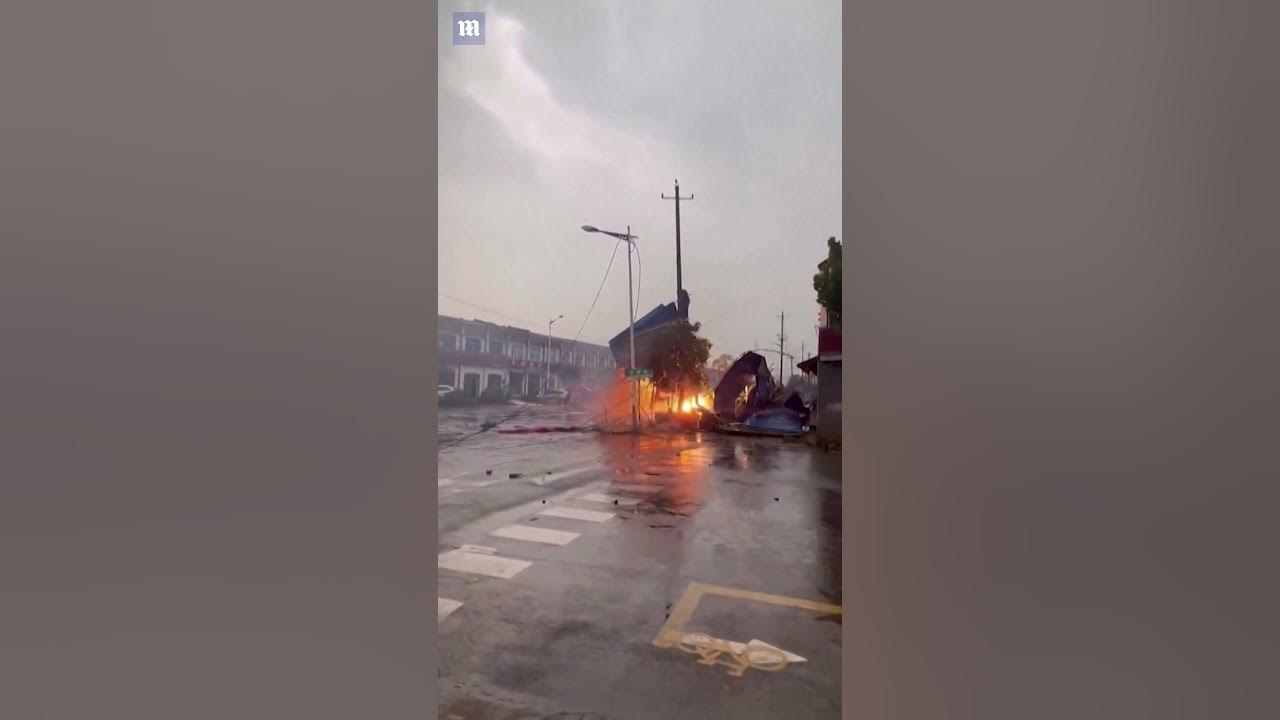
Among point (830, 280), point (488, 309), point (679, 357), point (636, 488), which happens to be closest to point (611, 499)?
point (636, 488)

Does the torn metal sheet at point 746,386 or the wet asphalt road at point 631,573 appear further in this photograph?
the torn metal sheet at point 746,386

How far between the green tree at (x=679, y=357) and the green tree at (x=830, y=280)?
87 centimetres

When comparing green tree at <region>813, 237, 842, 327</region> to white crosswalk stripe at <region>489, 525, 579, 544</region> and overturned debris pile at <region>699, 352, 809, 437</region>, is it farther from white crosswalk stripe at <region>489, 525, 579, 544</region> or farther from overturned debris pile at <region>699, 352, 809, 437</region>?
white crosswalk stripe at <region>489, 525, 579, 544</region>

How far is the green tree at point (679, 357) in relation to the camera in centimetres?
375

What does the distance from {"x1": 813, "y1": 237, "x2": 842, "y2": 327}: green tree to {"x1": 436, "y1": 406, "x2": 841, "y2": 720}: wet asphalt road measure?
116cm

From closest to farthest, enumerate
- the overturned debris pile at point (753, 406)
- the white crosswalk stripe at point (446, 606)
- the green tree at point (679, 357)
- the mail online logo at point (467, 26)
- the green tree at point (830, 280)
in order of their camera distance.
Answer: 1. the white crosswalk stripe at point (446, 606)
2. the mail online logo at point (467, 26)
3. the green tree at point (830, 280)
4. the green tree at point (679, 357)
5. the overturned debris pile at point (753, 406)

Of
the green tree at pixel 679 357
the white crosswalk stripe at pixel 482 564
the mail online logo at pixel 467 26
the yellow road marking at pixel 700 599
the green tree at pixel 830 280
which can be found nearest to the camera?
the yellow road marking at pixel 700 599

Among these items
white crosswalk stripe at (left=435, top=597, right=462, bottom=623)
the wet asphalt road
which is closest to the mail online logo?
the wet asphalt road

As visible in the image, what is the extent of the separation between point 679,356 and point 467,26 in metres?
2.64

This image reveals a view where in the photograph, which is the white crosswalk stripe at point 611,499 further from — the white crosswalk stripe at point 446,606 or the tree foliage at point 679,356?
the white crosswalk stripe at point 446,606

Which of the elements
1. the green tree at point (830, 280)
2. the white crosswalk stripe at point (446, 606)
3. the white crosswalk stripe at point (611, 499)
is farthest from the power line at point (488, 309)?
the green tree at point (830, 280)

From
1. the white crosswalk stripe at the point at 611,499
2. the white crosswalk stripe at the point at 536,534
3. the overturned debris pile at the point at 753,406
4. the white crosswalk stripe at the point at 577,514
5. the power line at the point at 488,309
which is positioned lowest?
the white crosswalk stripe at the point at 536,534
